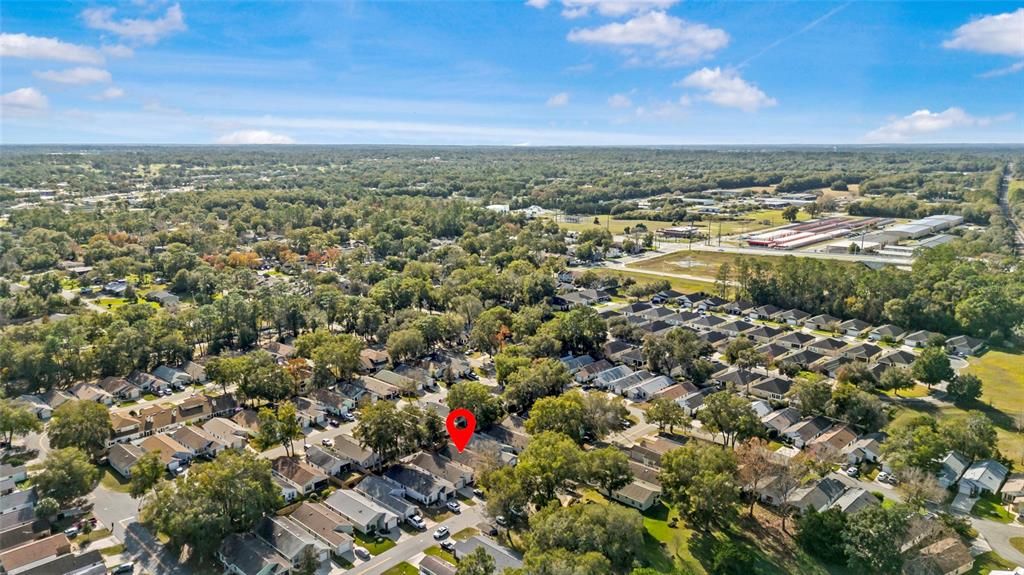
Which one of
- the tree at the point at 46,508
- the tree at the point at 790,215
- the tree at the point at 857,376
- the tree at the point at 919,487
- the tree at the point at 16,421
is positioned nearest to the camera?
the tree at the point at 46,508

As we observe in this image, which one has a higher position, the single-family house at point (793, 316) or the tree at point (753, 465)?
the tree at point (753, 465)

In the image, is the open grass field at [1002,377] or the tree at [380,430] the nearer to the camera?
the tree at [380,430]

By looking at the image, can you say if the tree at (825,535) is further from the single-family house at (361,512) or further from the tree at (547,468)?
the single-family house at (361,512)

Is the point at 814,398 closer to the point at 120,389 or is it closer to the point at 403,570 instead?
the point at 403,570

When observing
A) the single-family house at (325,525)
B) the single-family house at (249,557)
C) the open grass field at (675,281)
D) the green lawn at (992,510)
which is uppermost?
the open grass field at (675,281)

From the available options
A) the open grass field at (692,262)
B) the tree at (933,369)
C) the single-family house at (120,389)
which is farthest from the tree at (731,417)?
the open grass field at (692,262)

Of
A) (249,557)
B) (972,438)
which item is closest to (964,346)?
(972,438)

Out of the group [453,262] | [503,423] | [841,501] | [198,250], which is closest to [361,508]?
[503,423]
